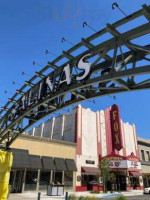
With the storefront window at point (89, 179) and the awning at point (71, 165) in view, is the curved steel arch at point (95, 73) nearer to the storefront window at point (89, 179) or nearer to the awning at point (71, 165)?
the awning at point (71, 165)

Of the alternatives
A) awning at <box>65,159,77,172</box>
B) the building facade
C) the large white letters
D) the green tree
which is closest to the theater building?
awning at <box>65,159,77,172</box>

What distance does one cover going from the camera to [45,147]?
27828mm

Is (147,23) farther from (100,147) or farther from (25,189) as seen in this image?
(100,147)

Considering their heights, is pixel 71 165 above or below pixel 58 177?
above

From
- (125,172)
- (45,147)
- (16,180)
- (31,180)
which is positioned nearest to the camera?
(16,180)

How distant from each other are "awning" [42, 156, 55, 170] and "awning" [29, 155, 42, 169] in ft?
2.24

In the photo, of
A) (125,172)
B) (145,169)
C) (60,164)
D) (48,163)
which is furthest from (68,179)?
(145,169)

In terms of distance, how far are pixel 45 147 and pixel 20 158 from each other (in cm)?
448

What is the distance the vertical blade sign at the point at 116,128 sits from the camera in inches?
1398

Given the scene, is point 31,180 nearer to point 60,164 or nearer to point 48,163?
point 48,163

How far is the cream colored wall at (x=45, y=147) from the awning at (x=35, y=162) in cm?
68

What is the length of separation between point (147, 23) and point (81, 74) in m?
3.52

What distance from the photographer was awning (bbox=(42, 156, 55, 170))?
2615cm

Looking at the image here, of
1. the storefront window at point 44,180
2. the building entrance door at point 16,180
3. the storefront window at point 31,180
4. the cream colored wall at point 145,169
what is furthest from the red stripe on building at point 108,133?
the building entrance door at point 16,180
